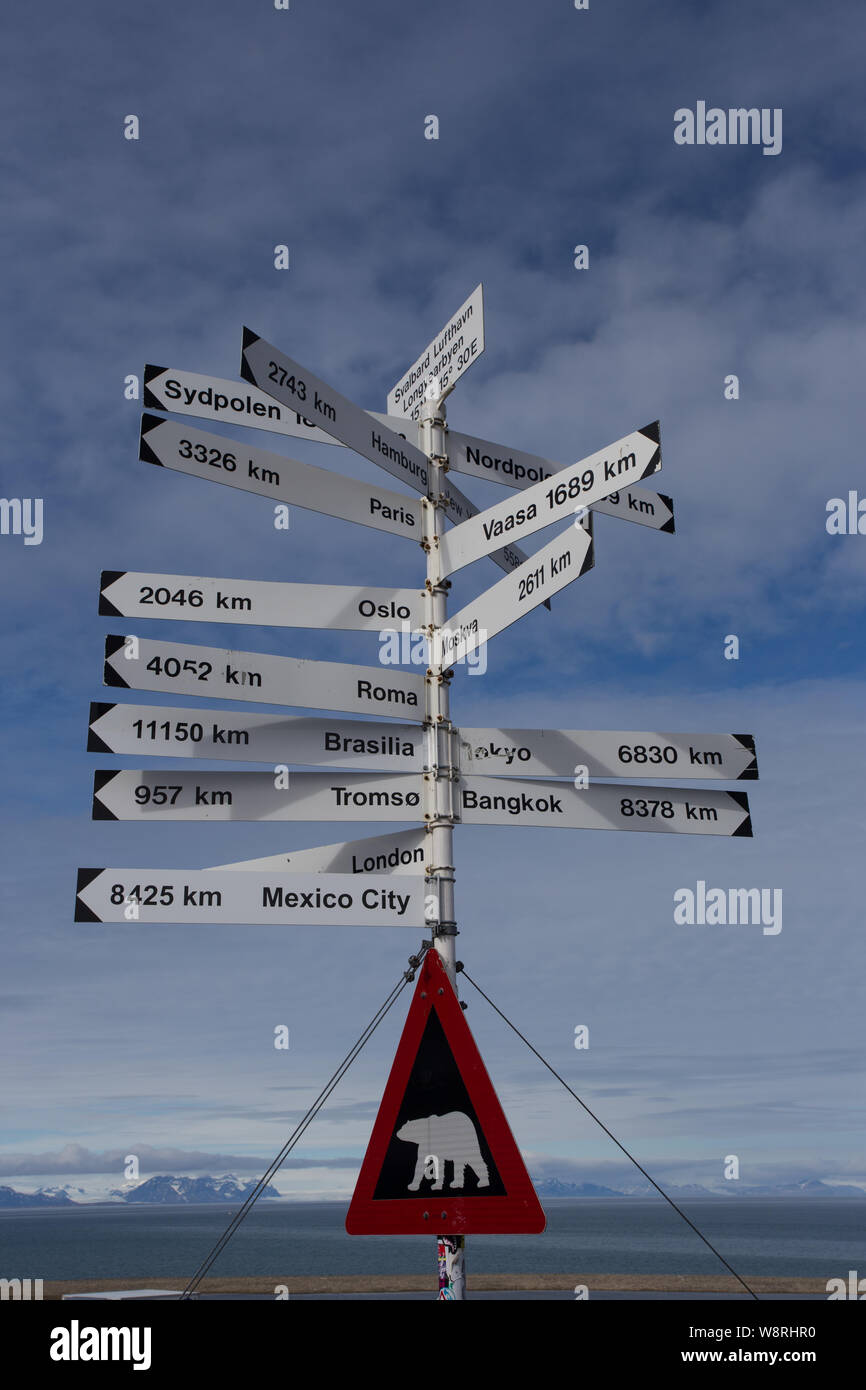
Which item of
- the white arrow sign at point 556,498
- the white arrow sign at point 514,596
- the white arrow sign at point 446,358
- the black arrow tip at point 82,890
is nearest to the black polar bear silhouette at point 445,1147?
the black arrow tip at point 82,890

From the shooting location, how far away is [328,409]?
599 cm

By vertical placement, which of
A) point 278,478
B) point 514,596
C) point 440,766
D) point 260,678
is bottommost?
point 440,766

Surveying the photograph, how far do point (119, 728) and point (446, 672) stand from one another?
5.58 feet

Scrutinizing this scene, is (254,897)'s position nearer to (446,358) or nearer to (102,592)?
(102,592)

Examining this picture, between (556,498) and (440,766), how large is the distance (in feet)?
4.84

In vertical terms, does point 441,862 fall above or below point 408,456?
below

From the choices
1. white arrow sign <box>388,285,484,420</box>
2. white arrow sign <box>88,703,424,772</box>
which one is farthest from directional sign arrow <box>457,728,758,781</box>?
white arrow sign <box>388,285,484,420</box>

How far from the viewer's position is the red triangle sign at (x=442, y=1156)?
439 cm

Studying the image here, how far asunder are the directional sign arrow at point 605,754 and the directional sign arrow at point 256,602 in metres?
0.81

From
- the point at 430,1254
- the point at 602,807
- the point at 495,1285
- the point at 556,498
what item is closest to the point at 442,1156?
the point at 602,807

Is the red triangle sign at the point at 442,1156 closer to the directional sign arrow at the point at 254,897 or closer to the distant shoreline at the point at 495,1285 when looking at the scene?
the directional sign arrow at the point at 254,897
